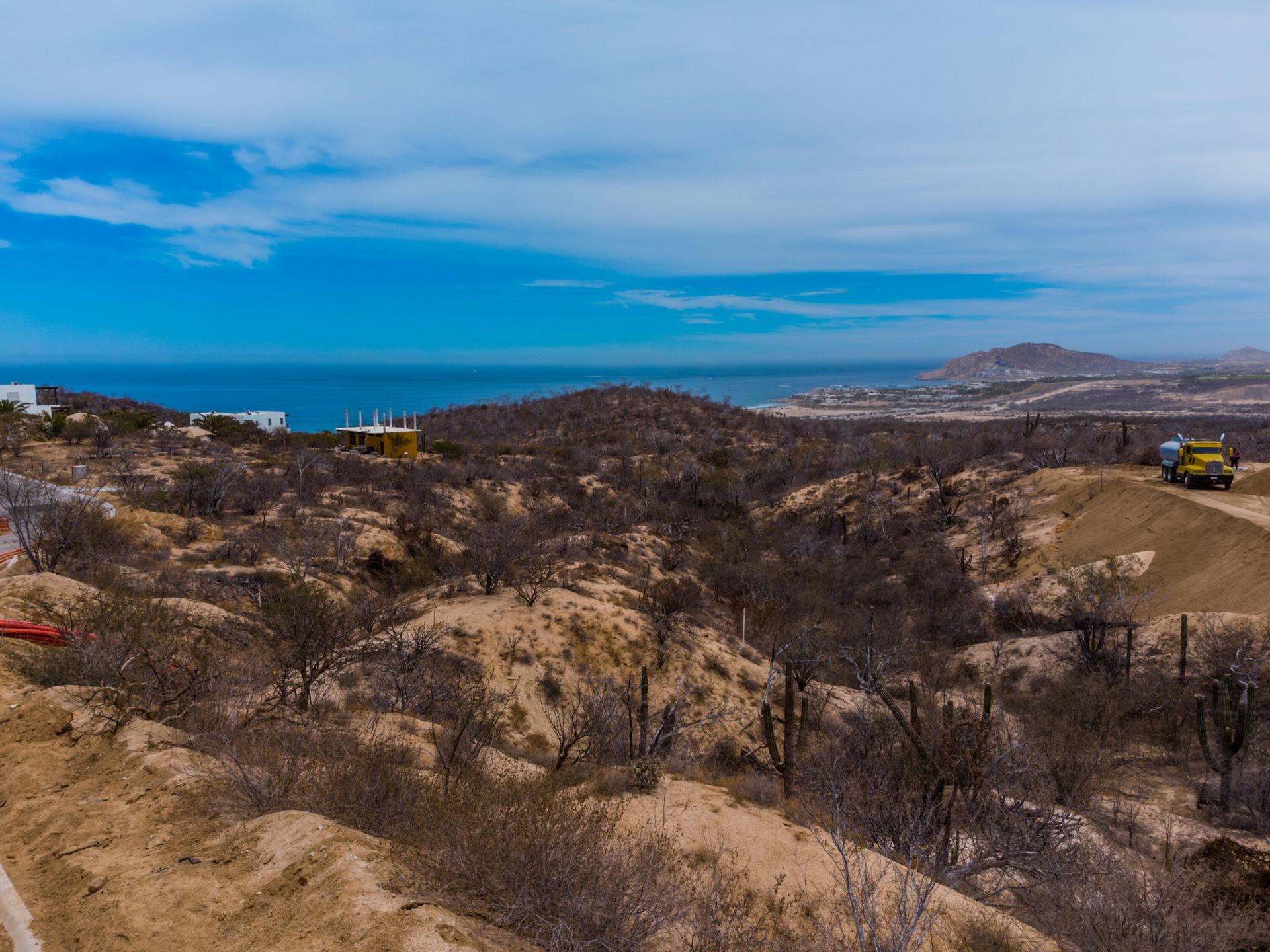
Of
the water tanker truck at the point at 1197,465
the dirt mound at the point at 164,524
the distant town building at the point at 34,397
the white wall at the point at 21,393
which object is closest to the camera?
the dirt mound at the point at 164,524

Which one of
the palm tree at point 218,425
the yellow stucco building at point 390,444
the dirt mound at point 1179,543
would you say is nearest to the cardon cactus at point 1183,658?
the dirt mound at point 1179,543

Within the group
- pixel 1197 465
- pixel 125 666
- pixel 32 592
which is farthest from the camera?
pixel 1197 465

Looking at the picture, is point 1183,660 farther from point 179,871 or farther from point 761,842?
point 179,871

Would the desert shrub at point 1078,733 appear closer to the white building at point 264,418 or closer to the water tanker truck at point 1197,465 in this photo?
the water tanker truck at point 1197,465

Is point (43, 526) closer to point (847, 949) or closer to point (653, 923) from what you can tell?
point (653, 923)

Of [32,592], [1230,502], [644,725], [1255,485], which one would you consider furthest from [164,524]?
[1255,485]
